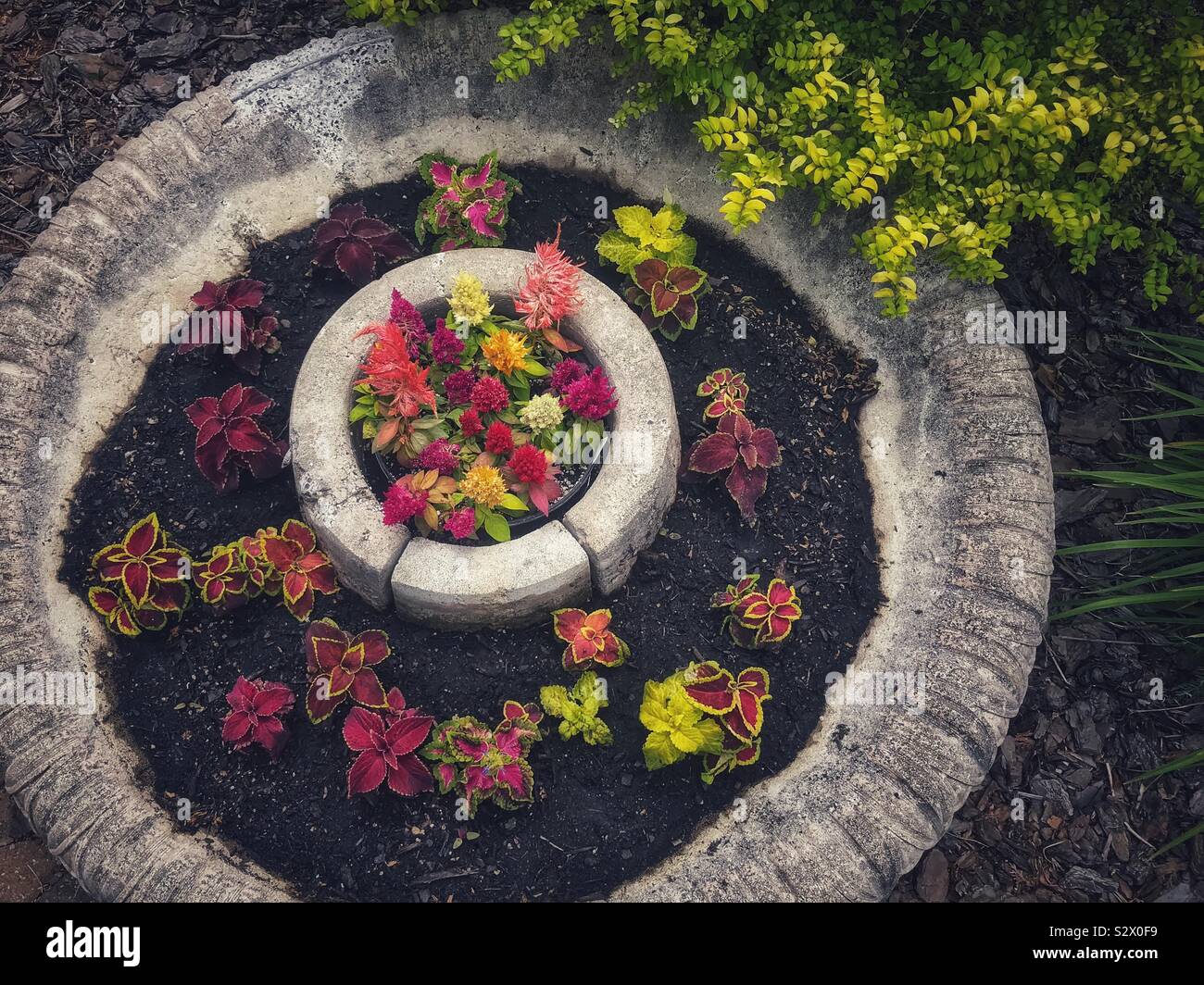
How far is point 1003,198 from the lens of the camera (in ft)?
10.2

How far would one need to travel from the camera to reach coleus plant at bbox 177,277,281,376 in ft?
11.9

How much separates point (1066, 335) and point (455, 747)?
10.4 ft

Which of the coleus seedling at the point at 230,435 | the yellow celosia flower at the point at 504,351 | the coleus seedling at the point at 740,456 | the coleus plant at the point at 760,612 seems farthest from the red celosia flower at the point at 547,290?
the coleus plant at the point at 760,612

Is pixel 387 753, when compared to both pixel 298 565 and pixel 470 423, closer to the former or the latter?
pixel 298 565

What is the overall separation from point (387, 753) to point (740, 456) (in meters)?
1.69

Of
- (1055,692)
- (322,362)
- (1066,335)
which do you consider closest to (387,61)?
(322,362)

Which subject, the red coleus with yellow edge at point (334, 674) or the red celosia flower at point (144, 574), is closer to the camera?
the red coleus with yellow edge at point (334, 674)

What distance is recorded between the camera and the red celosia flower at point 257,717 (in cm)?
309

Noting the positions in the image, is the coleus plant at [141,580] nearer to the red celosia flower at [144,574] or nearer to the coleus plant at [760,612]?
the red celosia flower at [144,574]

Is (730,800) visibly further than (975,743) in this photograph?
Yes

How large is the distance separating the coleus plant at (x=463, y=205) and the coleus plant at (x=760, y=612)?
182cm

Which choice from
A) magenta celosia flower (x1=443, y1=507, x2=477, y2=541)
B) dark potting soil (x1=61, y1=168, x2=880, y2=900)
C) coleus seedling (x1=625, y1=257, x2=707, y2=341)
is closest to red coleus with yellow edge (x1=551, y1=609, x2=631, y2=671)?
dark potting soil (x1=61, y1=168, x2=880, y2=900)

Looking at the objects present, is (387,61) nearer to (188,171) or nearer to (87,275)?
(188,171)

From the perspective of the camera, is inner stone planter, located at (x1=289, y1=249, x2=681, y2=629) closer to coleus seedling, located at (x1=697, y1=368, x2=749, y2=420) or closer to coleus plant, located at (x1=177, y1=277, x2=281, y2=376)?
coleus seedling, located at (x1=697, y1=368, x2=749, y2=420)
